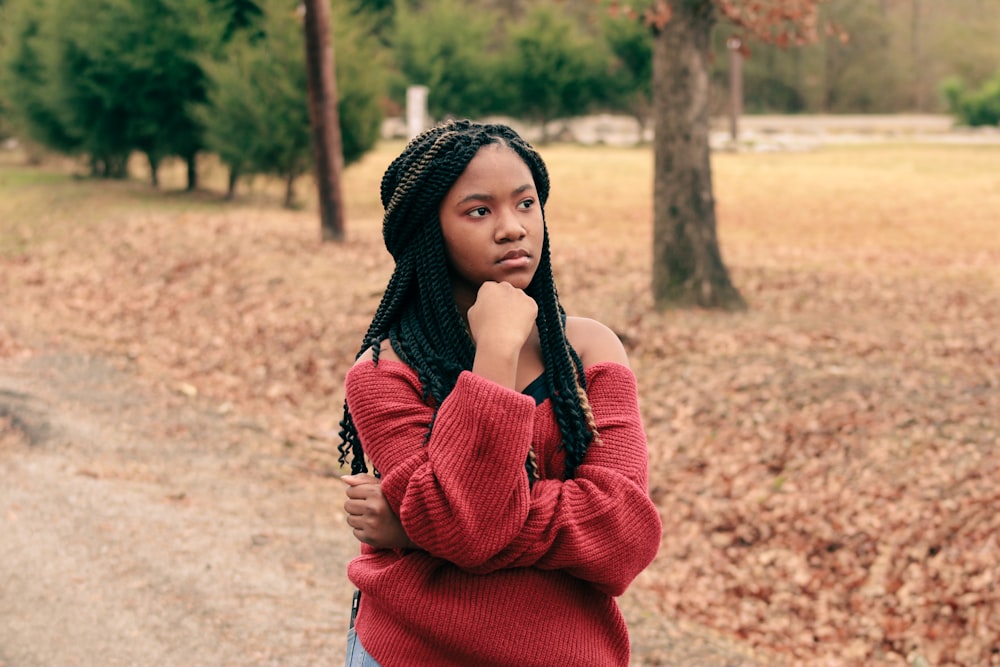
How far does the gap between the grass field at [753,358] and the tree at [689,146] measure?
0.43 metres

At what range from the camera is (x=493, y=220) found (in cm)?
209

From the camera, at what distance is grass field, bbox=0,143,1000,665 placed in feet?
19.2

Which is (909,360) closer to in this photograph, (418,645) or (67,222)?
(418,645)

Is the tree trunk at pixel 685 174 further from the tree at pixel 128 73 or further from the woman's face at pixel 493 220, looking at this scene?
the tree at pixel 128 73

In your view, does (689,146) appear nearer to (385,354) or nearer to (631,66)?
(385,354)

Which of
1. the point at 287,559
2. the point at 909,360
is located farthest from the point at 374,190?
the point at 287,559

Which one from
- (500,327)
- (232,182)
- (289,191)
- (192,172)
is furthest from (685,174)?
(192,172)

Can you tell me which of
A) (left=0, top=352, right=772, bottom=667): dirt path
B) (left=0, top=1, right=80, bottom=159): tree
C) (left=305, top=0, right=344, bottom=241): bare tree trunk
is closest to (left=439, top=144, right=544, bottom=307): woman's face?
(left=0, top=352, right=772, bottom=667): dirt path

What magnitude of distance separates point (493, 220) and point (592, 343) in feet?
1.11

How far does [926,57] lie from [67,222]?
56.2 meters

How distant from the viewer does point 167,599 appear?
5.32m

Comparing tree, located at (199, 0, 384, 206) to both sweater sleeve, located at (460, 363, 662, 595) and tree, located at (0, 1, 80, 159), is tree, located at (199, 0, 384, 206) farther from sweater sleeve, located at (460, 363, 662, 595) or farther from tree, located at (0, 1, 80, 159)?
sweater sleeve, located at (460, 363, 662, 595)

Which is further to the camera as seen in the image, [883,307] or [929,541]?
[883,307]

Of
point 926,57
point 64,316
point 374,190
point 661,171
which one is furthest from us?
point 926,57
